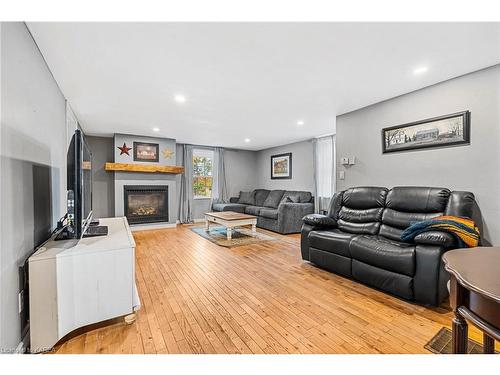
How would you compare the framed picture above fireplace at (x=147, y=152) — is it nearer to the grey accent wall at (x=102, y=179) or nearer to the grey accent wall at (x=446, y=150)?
the grey accent wall at (x=102, y=179)

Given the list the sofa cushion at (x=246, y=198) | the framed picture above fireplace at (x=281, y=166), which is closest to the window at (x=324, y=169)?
the framed picture above fireplace at (x=281, y=166)

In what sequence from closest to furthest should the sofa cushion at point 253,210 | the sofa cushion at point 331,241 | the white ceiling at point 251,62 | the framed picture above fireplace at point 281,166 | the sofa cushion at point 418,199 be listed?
the white ceiling at point 251,62 → the sofa cushion at point 418,199 → the sofa cushion at point 331,241 → the sofa cushion at point 253,210 → the framed picture above fireplace at point 281,166

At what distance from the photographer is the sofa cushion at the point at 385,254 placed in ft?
6.84

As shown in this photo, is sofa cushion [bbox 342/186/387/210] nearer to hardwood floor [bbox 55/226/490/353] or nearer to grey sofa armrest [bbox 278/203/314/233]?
hardwood floor [bbox 55/226/490/353]

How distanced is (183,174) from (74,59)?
449cm

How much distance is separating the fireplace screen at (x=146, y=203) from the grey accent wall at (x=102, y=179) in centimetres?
60

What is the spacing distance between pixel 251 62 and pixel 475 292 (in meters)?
2.27

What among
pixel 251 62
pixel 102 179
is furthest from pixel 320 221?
pixel 102 179

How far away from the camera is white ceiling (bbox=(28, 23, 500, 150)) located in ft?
5.66
